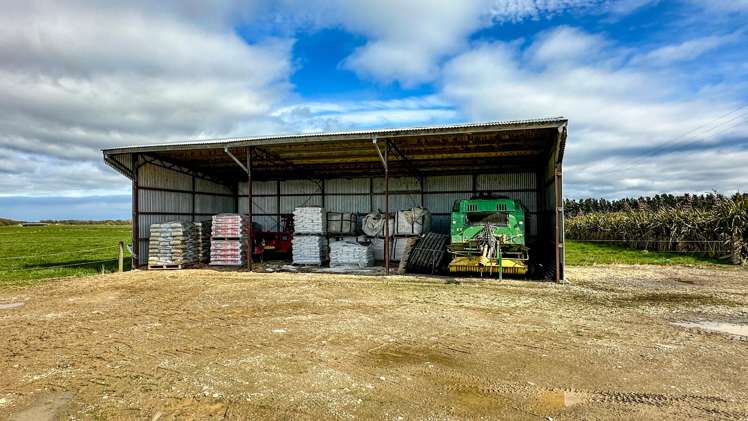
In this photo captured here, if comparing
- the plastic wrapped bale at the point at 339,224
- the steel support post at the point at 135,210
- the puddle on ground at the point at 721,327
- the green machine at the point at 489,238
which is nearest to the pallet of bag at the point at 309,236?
the plastic wrapped bale at the point at 339,224

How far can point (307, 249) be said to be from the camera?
62.1 feet

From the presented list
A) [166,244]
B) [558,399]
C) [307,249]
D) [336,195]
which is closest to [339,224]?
[307,249]

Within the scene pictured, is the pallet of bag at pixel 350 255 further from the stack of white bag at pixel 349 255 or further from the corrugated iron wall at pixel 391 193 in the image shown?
the corrugated iron wall at pixel 391 193

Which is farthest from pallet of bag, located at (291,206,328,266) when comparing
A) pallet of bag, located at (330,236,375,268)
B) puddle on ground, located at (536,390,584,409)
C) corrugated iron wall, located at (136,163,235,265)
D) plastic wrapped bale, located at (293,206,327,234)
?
puddle on ground, located at (536,390,584,409)

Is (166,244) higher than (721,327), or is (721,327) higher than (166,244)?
(166,244)

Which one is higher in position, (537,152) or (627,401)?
(537,152)

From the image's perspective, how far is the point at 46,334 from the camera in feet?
24.7

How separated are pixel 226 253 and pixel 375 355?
13966mm

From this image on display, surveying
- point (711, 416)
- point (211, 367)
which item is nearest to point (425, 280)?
point (211, 367)

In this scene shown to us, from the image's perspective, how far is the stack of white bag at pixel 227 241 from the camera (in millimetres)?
18594

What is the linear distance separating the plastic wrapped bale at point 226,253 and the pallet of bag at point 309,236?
2.40 m

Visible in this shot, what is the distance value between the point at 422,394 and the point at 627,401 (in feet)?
7.01

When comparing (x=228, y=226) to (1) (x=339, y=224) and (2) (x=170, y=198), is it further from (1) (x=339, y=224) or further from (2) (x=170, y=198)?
(1) (x=339, y=224)

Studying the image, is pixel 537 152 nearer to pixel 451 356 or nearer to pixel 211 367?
pixel 451 356
